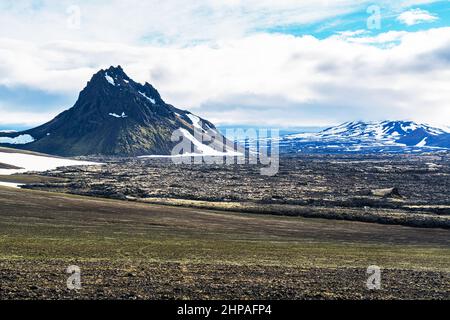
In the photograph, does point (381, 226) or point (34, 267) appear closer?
point (34, 267)

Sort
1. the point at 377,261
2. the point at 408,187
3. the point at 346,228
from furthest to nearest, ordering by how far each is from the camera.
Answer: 1. the point at 408,187
2. the point at 346,228
3. the point at 377,261

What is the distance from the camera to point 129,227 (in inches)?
2138

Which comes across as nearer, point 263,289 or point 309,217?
point 263,289

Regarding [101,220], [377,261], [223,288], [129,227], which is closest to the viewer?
[223,288]

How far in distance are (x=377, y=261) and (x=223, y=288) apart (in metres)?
18.2

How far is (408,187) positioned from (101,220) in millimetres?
110973

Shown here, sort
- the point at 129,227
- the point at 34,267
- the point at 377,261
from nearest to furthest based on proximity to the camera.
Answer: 1. the point at 34,267
2. the point at 377,261
3. the point at 129,227

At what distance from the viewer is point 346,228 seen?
219 ft
